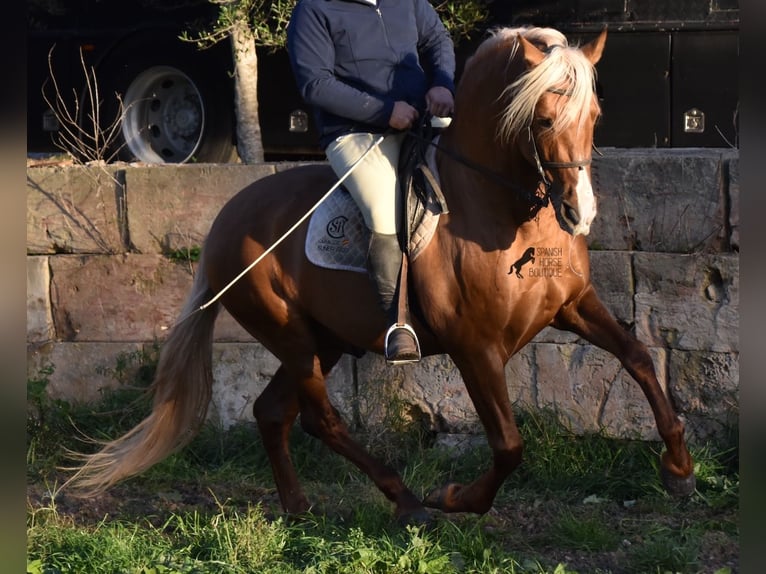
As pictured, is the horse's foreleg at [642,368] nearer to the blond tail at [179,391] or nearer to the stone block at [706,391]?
the stone block at [706,391]

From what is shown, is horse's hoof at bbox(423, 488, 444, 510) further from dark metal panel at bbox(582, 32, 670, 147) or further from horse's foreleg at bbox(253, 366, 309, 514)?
dark metal panel at bbox(582, 32, 670, 147)

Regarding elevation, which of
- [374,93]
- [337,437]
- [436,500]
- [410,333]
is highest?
[374,93]

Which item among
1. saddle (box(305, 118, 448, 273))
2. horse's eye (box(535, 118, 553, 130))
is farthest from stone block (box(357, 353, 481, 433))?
horse's eye (box(535, 118, 553, 130))

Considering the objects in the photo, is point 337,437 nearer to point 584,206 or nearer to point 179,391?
point 179,391

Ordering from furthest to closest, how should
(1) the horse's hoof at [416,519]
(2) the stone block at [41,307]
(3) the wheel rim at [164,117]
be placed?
(3) the wheel rim at [164,117] < (2) the stone block at [41,307] < (1) the horse's hoof at [416,519]

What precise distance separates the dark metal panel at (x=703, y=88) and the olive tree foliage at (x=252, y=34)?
158cm

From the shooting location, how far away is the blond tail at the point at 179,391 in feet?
19.8

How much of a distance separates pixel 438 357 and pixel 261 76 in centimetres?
401

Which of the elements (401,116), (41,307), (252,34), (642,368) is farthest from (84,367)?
(642,368)

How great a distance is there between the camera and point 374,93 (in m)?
5.36

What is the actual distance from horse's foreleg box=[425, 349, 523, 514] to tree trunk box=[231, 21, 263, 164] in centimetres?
399

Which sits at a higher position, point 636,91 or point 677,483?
point 636,91

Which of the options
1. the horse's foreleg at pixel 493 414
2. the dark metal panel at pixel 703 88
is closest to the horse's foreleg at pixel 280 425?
the horse's foreleg at pixel 493 414
